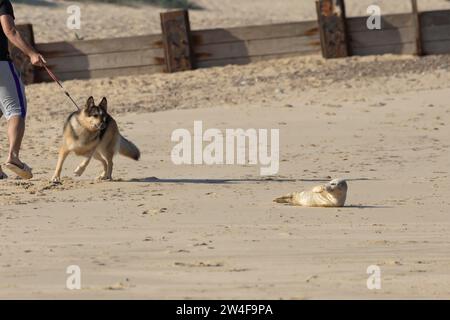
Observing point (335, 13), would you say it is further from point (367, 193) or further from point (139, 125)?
point (367, 193)

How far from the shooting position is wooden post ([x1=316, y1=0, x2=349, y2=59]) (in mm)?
18938

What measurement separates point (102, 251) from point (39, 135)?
6811 millimetres

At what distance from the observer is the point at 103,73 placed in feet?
61.4

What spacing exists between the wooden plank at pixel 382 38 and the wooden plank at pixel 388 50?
0.05m

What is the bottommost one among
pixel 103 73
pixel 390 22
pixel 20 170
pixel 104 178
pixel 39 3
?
pixel 20 170

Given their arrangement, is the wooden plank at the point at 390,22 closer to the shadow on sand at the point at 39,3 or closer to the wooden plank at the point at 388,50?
the wooden plank at the point at 388,50

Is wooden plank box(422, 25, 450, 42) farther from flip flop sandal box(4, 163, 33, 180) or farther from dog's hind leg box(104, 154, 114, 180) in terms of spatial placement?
flip flop sandal box(4, 163, 33, 180)

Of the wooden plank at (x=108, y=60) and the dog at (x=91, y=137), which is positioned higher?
the wooden plank at (x=108, y=60)

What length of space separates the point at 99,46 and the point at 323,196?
29.6 feet

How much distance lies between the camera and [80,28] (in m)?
25.0

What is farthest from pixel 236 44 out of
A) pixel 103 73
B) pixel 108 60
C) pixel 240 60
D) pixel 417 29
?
pixel 417 29

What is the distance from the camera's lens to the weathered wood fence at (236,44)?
18547 millimetres

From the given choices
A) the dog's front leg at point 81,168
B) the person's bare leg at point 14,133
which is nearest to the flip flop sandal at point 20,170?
the person's bare leg at point 14,133

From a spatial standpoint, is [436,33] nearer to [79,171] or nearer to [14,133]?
[79,171]
